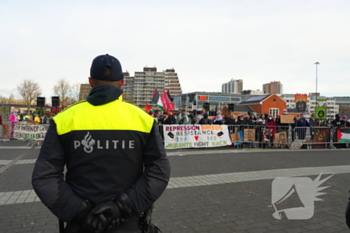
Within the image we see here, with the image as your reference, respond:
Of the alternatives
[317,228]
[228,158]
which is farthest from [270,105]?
[317,228]

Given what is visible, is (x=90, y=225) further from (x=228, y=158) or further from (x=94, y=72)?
(x=228, y=158)

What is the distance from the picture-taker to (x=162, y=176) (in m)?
2.03

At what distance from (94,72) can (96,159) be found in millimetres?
631

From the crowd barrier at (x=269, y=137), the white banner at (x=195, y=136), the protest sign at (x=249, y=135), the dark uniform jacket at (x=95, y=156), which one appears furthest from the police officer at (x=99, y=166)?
the protest sign at (x=249, y=135)

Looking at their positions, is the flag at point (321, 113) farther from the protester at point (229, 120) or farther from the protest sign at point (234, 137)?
the protest sign at point (234, 137)

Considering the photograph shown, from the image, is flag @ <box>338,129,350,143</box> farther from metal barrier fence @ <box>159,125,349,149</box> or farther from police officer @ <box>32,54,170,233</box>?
police officer @ <box>32,54,170,233</box>

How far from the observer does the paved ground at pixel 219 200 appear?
4305 millimetres

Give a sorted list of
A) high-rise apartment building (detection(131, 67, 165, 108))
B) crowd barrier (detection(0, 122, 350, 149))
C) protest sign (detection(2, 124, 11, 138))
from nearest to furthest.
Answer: crowd barrier (detection(0, 122, 350, 149))
protest sign (detection(2, 124, 11, 138))
high-rise apartment building (detection(131, 67, 165, 108))

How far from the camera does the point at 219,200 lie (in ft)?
18.2

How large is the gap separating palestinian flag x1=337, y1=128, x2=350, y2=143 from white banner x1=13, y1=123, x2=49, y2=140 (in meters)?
15.6

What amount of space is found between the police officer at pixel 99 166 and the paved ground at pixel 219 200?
248 centimetres

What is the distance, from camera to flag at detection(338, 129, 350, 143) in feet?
49.5

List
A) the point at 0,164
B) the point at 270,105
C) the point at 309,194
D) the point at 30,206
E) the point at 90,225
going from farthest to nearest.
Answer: the point at 270,105 → the point at 0,164 → the point at 309,194 → the point at 30,206 → the point at 90,225

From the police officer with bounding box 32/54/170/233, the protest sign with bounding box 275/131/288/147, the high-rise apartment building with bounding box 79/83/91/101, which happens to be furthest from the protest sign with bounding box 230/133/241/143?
the high-rise apartment building with bounding box 79/83/91/101
